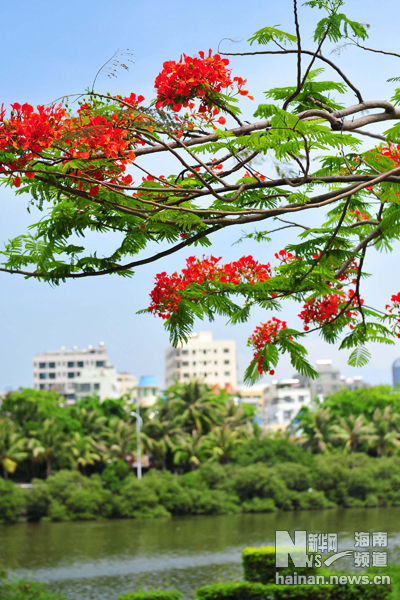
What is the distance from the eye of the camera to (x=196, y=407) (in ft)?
129

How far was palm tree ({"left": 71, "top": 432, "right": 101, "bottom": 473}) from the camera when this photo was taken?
36.7 m

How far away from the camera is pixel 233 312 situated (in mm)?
4566

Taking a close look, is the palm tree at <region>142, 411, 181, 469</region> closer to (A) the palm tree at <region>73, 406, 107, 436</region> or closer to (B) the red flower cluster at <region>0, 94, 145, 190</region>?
(A) the palm tree at <region>73, 406, 107, 436</region>

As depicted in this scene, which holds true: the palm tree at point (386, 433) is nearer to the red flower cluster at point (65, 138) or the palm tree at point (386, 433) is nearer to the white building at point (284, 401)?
the white building at point (284, 401)

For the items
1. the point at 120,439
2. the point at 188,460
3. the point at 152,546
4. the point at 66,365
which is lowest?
the point at 152,546

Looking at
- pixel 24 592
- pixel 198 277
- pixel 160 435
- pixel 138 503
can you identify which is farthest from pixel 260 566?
pixel 160 435

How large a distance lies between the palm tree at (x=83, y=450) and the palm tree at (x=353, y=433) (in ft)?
47.6

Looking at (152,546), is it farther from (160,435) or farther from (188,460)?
(160,435)

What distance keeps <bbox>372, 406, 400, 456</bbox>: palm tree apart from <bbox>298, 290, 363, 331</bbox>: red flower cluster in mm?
35747

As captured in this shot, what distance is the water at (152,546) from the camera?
1581cm

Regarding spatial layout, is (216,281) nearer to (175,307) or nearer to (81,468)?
(175,307)

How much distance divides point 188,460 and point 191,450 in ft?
3.07

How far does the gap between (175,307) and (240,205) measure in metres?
0.83

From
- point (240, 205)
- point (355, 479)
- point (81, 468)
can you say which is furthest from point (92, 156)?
point (81, 468)
